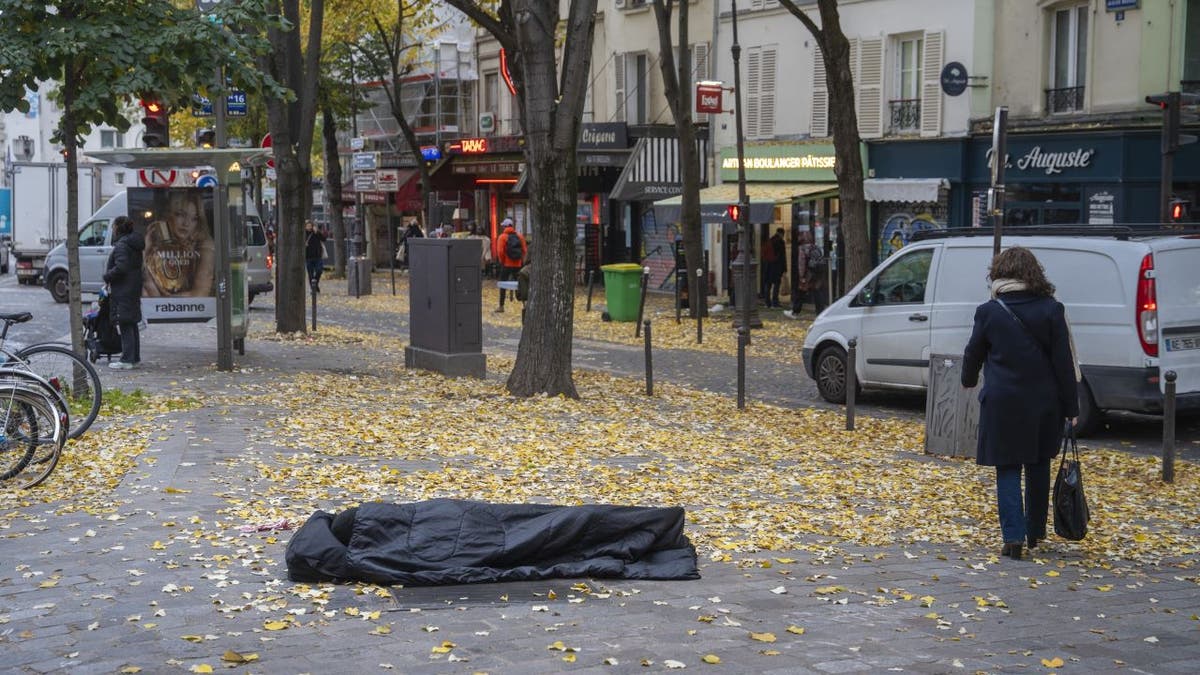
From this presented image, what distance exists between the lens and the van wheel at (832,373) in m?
15.9

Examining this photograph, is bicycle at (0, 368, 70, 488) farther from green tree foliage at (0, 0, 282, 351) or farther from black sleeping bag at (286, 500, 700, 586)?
green tree foliage at (0, 0, 282, 351)

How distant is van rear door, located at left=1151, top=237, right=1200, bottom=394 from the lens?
12.6 metres

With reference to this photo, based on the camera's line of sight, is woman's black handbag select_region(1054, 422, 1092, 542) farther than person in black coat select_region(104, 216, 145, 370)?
No

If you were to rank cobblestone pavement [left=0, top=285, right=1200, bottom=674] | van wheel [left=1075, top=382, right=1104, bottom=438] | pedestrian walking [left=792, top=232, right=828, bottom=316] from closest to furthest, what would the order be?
cobblestone pavement [left=0, top=285, right=1200, bottom=674] < van wheel [left=1075, top=382, right=1104, bottom=438] < pedestrian walking [left=792, top=232, right=828, bottom=316]

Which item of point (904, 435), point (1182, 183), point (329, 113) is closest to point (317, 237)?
point (329, 113)

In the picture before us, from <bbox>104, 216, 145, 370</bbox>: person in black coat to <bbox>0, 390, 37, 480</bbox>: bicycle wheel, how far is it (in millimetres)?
7282

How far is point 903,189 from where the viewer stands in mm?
28672

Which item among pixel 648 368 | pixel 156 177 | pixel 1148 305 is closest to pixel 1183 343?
pixel 1148 305

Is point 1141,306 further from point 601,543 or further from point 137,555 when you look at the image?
point 137,555

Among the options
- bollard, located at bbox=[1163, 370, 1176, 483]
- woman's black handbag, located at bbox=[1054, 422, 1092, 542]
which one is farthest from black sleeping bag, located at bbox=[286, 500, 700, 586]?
bollard, located at bbox=[1163, 370, 1176, 483]

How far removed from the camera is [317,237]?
114ft

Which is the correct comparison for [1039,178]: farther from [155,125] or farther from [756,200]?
[155,125]

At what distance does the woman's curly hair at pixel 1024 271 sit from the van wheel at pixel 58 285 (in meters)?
26.9

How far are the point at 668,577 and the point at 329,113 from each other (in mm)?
39091
